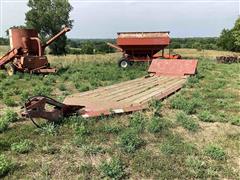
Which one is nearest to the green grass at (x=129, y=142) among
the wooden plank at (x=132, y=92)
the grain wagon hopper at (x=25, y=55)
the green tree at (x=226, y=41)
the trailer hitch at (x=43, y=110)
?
the trailer hitch at (x=43, y=110)

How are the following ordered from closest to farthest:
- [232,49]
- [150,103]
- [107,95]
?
[150,103] < [107,95] < [232,49]

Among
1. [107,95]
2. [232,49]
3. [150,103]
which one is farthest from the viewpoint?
[232,49]

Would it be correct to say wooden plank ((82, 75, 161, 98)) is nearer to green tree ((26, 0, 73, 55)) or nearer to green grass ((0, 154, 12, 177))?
green grass ((0, 154, 12, 177))

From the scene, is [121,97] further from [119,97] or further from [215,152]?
[215,152]

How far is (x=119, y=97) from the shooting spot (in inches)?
391

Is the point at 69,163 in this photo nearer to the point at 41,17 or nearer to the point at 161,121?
the point at 161,121

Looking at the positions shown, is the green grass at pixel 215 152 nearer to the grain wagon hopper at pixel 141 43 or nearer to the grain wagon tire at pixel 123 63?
the grain wagon tire at pixel 123 63

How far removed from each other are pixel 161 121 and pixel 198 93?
11.9 feet

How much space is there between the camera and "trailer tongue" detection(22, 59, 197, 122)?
7.45 metres

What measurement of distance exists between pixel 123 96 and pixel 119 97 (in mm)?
204

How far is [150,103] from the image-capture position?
30.0 ft

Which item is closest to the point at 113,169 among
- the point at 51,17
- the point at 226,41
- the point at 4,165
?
Result: the point at 4,165

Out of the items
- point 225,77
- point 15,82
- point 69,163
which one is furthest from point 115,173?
point 225,77

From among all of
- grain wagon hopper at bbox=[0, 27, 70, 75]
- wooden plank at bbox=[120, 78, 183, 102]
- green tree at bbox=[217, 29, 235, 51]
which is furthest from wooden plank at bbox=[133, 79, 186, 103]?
green tree at bbox=[217, 29, 235, 51]
